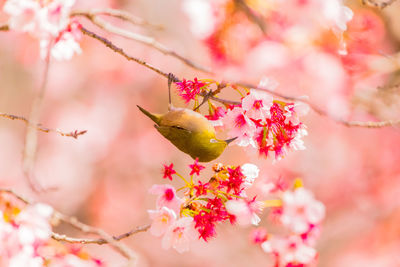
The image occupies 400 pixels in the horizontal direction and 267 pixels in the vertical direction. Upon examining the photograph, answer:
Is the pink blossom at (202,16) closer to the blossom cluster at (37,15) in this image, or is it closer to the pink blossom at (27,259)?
the blossom cluster at (37,15)

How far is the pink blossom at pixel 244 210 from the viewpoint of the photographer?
3.33ft

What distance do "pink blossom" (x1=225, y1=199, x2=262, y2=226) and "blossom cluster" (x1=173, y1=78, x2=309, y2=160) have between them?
0.43 feet

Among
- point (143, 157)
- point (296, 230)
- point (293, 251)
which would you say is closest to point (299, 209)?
point (296, 230)

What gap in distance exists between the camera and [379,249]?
4230mm

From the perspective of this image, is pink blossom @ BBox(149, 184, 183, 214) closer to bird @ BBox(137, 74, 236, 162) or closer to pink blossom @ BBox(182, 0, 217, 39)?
bird @ BBox(137, 74, 236, 162)

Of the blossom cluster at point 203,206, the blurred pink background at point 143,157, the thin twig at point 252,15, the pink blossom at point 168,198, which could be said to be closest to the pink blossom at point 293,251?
the blossom cluster at point 203,206

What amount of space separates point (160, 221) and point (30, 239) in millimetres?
271

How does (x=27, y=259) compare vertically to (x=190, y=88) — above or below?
below

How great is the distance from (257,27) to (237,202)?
1.39 m

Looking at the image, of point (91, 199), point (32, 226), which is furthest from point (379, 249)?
point (32, 226)

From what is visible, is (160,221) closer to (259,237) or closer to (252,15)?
(259,237)

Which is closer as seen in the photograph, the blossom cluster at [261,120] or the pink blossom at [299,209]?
the blossom cluster at [261,120]

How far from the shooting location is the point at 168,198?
101 cm

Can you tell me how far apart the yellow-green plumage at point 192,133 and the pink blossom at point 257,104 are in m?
0.10
